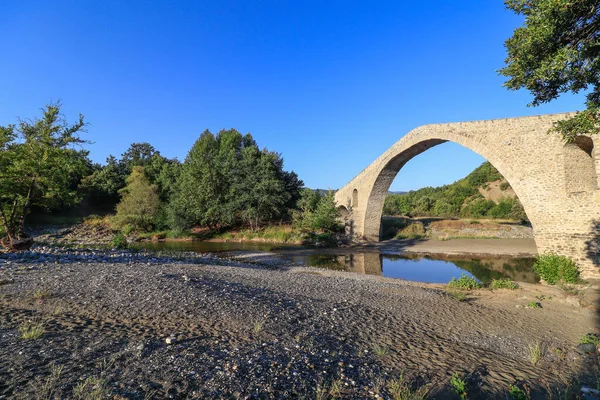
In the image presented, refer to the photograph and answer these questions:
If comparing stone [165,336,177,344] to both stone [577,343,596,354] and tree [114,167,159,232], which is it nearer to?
stone [577,343,596,354]

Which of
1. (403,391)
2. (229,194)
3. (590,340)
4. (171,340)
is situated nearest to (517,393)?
(403,391)

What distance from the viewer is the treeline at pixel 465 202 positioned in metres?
37.5

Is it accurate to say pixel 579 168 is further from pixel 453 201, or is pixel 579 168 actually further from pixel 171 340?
pixel 453 201

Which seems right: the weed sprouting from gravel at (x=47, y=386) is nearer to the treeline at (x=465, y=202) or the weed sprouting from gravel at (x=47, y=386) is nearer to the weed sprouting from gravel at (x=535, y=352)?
the weed sprouting from gravel at (x=535, y=352)

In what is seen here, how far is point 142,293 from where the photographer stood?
5.61 m

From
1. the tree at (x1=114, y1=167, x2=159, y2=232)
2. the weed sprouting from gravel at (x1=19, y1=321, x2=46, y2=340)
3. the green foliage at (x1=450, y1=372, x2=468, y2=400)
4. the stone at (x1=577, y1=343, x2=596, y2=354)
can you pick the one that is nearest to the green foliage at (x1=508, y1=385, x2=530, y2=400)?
the green foliage at (x1=450, y1=372, x2=468, y2=400)

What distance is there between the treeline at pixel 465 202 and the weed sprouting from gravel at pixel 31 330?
41105 millimetres

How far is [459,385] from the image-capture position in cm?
342

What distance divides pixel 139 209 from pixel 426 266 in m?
27.8

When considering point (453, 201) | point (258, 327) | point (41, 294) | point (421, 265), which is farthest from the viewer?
point (453, 201)

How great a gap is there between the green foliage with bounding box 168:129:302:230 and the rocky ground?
23.1 metres

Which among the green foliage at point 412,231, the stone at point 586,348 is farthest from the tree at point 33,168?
the green foliage at point 412,231

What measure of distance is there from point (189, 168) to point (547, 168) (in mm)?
30299

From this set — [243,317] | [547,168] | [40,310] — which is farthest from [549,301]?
[40,310]
